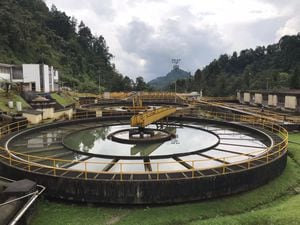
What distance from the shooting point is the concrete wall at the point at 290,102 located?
35.6 meters

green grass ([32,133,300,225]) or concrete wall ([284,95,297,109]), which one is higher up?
concrete wall ([284,95,297,109])

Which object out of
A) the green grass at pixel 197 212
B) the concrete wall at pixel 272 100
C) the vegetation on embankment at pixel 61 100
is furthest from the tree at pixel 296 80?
the green grass at pixel 197 212

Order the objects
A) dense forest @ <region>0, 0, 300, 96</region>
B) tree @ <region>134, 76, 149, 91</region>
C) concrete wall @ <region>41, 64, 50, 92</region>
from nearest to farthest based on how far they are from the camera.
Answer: concrete wall @ <region>41, 64, 50, 92</region>
dense forest @ <region>0, 0, 300, 96</region>
tree @ <region>134, 76, 149, 91</region>

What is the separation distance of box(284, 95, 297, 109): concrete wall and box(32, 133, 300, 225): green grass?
26021 mm

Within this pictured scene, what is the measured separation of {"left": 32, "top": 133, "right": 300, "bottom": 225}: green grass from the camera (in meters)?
10.1

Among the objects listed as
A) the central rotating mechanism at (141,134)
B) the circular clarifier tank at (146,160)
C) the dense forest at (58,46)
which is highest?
the dense forest at (58,46)

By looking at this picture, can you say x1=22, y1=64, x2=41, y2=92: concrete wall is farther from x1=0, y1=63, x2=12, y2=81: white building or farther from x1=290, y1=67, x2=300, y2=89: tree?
x1=290, y1=67, x2=300, y2=89: tree

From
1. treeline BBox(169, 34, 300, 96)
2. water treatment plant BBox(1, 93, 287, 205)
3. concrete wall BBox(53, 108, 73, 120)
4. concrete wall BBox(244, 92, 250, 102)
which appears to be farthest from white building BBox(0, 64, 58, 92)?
treeline BBox(169, 34, 300, 96)

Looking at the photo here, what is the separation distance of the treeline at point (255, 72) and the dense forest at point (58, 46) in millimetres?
22340

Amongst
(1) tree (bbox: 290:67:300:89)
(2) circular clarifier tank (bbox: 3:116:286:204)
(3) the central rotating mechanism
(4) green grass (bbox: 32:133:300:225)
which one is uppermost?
(1) tree (bbox: 290:67:300:89)

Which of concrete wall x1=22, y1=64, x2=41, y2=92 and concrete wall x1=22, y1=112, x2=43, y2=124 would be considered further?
concrete wall x1=22, y1=64, x2=41, y2=92

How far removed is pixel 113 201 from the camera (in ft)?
37.4

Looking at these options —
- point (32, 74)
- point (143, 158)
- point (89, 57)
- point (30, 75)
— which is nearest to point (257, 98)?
point (143, 158)

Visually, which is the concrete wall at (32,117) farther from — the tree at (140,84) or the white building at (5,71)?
the tree at (140,84)
